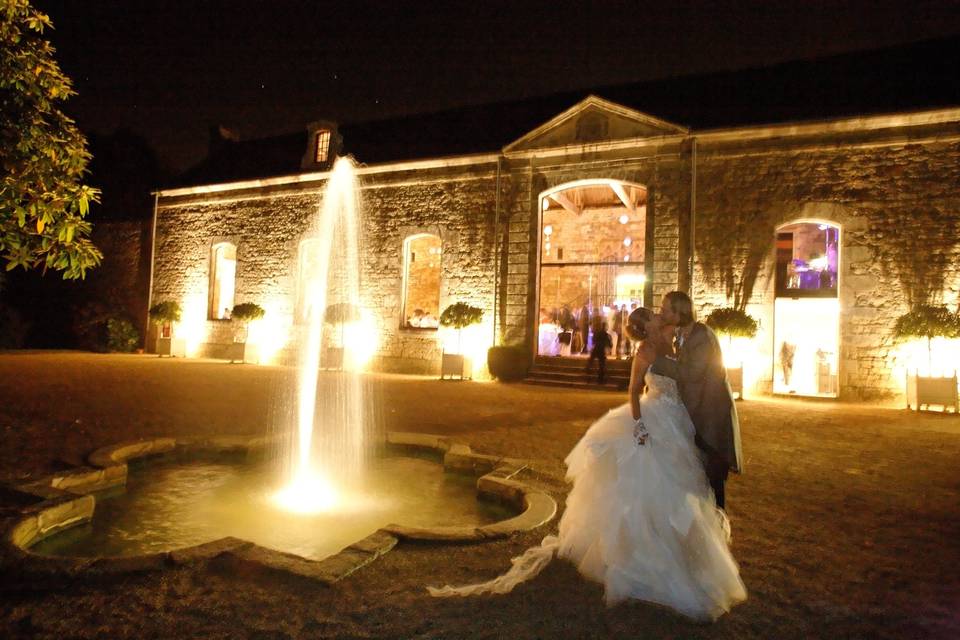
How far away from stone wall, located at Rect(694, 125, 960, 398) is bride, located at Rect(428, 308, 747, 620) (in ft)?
32.0

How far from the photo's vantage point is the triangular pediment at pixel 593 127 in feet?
41.2

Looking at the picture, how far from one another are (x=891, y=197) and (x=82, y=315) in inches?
912

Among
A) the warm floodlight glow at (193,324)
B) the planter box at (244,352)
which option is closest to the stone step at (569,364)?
the planter box at (244,352)

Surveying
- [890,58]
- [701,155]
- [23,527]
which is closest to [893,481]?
[23,527]

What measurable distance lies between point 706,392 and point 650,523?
80cm

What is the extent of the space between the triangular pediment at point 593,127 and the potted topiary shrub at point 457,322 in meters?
4.09

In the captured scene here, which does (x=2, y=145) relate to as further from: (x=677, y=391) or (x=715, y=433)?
(x=715, y=433)

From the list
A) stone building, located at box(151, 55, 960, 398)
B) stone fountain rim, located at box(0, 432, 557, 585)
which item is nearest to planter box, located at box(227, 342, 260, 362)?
stone building, located at box(151, 55, 960, 398)

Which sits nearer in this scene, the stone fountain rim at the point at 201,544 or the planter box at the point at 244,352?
the stone fountain rim at the point at 201,544

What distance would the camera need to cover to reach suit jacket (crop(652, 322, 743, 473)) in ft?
10.0

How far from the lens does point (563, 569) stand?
3.06m

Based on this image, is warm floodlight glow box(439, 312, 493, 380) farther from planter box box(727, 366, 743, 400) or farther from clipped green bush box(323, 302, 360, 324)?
planter box box(727, 366, 743, 400)

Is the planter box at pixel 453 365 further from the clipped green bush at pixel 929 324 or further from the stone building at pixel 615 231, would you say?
the clipped green bush at pixel 929 324

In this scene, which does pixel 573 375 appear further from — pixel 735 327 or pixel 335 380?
pixel 335 380
